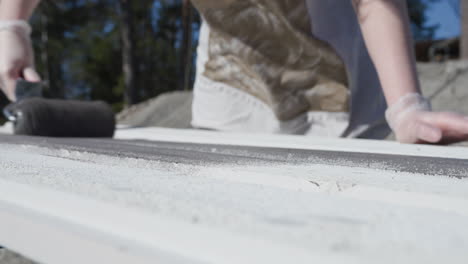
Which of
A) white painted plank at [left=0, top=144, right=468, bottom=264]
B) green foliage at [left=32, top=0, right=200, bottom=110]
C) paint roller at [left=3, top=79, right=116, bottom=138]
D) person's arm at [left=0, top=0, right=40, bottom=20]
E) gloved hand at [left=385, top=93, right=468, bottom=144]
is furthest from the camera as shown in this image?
green foliage at [left=32, top=0, right=200, bottom=110]

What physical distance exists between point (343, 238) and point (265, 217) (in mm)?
68

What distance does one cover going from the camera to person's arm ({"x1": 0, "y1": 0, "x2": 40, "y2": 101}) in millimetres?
1698

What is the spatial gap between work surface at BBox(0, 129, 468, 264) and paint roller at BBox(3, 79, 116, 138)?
1.02m

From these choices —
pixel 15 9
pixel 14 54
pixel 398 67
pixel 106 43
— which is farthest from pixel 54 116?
pixel 106 43

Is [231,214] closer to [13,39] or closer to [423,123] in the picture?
[423,123]

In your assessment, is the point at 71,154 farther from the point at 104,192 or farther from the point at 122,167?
the point at 104,192

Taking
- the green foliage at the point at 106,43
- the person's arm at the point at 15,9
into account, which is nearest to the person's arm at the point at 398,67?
the person's arm at the point at 15,9

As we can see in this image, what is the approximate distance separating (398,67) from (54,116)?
1153 millimetres

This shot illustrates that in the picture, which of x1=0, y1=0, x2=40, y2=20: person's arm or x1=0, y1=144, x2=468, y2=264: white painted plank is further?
x1=0, y1=0, x2=40, y2=20: person's arm

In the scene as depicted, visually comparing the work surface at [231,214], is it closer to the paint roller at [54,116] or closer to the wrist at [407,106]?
the wrist at [407,106]

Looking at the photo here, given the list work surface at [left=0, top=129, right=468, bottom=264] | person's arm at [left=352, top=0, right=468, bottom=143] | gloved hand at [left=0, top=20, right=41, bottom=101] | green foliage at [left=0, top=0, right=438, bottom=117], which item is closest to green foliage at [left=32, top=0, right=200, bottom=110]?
green foliage at [left=0, top=0, right=438, bottom=117]

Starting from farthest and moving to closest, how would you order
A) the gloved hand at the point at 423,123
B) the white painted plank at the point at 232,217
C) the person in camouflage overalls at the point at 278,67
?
the person in camouflage overalls at the point at 278,67 → the gloved hand at the point at 423,123 → the white painted plank at the point at 232,217

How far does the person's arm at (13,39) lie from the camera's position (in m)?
1.70

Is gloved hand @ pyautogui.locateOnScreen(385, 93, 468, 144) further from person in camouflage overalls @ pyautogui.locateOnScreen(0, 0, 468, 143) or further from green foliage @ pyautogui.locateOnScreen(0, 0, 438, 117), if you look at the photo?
green foliage @ pyautogui.locateOnScreen(0, 0, 438, 117)
